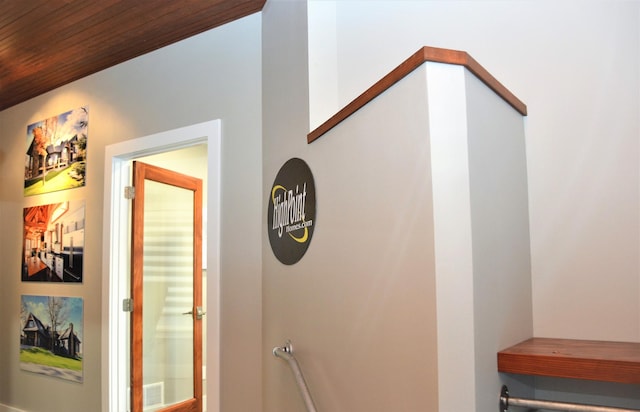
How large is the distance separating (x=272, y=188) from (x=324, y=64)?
0.66 m

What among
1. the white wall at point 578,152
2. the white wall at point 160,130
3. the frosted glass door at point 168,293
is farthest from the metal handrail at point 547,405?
the frosted glass door at point 168,293

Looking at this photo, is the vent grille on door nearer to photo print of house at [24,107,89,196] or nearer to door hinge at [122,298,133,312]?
door hinge at [122,298,133,312]

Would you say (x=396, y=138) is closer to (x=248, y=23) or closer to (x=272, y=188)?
(x=272, y=188)

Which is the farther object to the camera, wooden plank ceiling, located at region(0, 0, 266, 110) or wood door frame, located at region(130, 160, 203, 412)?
wood door frame, located at region(130, 160, 203, 412)

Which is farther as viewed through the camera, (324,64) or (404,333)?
(324,64)

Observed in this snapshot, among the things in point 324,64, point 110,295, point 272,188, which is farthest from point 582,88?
point 110,295

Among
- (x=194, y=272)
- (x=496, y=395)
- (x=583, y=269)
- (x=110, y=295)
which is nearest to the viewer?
(x=496, y=395)

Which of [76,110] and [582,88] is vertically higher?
[76,110]

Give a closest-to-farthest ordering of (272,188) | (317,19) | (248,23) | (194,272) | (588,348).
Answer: (588,348)
(317,19)
(272,188)
(248,23)
(194,272)

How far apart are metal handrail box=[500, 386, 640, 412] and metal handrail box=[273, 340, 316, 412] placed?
66cm

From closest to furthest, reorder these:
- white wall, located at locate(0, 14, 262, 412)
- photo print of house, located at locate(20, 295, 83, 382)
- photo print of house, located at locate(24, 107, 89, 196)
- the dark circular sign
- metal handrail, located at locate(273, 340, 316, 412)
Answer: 1. metal handrail, located at locate(273, 340, 316, 412)
2. the dark circular sign
3. white wall, located at locate(0, 14, 262, 412)
4. photo print of house, located at locate(20, 295, 83, 382)
5. photo print of house, located at locate(24, 107, 89, 196)

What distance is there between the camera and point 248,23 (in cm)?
275

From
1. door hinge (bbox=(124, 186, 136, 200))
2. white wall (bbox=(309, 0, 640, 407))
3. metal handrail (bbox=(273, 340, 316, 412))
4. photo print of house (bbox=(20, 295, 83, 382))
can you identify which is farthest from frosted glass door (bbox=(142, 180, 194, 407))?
white wall (bbox=(309, 0, 640, 407))

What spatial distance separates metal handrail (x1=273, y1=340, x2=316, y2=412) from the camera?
1.72 m
